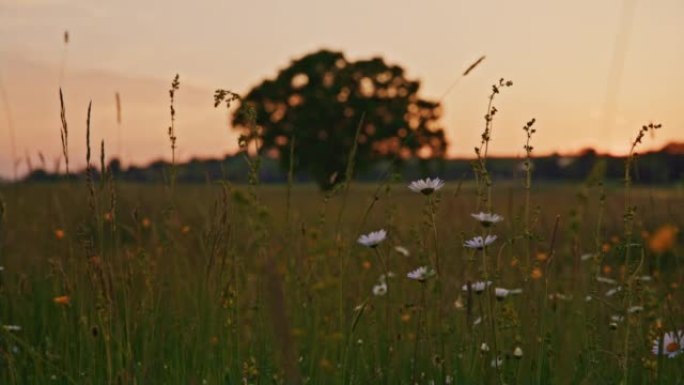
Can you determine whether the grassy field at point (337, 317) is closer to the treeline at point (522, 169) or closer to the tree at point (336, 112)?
the treeline at point (522, 169)

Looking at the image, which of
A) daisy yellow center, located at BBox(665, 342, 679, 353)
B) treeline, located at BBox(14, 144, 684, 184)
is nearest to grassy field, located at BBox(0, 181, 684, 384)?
daisy yellow center, located at BBox(665, 342, 679, 353)

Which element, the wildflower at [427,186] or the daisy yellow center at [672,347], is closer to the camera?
the wildflower at [427,186]

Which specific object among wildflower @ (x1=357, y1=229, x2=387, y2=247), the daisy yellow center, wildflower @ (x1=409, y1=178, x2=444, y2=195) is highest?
wildflower @ (x1=409, y1=178, x2=444, y2=195)

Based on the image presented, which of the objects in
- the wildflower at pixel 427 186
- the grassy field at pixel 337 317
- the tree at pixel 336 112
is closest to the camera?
the grassy field at pixel 337 317

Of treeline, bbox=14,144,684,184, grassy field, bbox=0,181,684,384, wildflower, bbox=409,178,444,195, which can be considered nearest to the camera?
grassy field, bbox=0,181,684,384

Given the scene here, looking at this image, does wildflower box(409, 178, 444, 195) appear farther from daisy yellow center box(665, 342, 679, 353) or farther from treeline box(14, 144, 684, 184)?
daisy yellow center box(665, 342, 679, 353)

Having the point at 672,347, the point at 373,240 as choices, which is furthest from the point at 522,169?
the point at 672,347

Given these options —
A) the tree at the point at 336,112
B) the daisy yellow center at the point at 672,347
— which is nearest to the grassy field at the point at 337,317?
the daisy yellow center at the point at 672,347

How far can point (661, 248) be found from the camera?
53.9 inches

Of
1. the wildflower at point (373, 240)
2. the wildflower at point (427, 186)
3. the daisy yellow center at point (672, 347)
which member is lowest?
the daisy yellow center at point (672, 347)

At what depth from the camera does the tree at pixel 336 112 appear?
38.2 m

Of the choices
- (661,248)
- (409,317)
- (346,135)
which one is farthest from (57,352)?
(346,135)

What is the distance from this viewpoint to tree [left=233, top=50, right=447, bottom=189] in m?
38.2

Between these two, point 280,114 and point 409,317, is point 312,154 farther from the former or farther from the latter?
point 409,317
